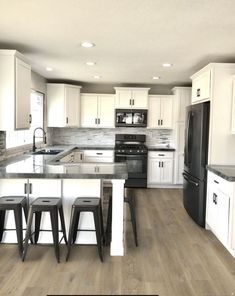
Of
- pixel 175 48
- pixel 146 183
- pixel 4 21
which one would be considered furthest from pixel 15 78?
pixel 146 183

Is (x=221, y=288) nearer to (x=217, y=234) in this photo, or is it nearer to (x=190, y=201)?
(x=217, y=234)

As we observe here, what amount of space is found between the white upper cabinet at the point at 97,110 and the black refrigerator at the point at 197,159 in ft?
7.88

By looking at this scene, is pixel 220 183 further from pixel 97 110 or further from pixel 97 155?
pixel 97 110

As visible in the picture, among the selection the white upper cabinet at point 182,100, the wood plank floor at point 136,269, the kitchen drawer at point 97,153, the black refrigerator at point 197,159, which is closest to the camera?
the wood plank floor at point 136,269

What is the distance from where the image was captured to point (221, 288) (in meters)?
2.36

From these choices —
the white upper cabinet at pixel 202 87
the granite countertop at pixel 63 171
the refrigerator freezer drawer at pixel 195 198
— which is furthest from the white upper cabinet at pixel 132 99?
the granite countertop at pixel 63 171

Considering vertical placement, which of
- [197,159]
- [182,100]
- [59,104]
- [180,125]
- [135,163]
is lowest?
[135,163]

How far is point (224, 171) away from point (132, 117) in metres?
3.29

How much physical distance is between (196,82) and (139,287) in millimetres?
3081

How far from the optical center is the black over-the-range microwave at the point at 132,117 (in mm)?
6188

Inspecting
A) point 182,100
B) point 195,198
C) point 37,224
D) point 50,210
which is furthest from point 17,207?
point 182,100

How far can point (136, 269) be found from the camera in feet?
8.66

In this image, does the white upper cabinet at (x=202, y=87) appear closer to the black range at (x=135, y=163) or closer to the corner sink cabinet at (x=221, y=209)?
the corner sink cabinet at (x=221, y=209)

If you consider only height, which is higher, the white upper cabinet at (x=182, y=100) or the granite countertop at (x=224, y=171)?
A: the white upper cabinet at (x=182, y=100)
